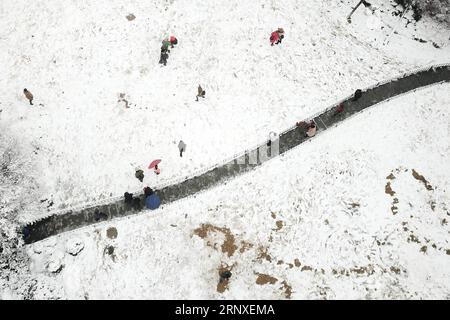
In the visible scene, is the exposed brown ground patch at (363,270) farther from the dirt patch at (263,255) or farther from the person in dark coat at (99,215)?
the person in dark coat at (99,215)

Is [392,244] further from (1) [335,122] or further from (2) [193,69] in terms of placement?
(2) [193,69]

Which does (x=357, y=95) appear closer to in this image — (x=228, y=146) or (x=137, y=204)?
(x=228, y=146)

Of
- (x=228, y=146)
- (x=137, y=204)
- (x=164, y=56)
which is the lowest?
(x=137, y=204)

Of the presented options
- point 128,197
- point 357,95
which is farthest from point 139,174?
point 357,95

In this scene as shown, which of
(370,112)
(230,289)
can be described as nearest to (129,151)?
(230,289)

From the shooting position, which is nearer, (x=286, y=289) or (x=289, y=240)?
(x=286, y=289)
